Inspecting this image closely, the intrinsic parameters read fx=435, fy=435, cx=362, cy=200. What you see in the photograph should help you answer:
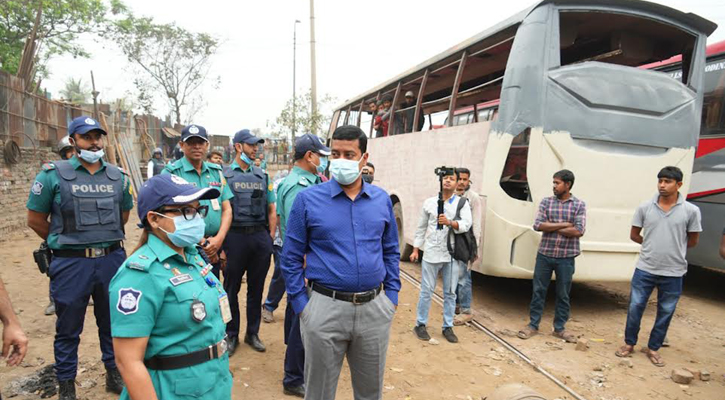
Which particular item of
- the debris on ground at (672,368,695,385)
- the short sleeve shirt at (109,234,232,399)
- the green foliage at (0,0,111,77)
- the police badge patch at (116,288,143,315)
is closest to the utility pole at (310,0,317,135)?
the green foliage at (0,0,111,77)

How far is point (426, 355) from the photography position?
4105 mm

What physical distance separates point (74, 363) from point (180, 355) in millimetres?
1950

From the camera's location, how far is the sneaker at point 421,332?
4.45 meters

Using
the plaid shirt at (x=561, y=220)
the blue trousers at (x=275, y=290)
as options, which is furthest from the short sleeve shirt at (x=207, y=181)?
the plaid shirt at (x=561, y=220)

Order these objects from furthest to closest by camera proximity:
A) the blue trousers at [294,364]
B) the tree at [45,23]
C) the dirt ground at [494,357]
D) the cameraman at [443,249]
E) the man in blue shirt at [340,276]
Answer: the tree at [45,23]
the cameraman at [443,249]
the dirt ground at [494,357]
the blue trousers at [294,364]
the man in blue shirt at [340,276]

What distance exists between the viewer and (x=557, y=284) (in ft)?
14.8

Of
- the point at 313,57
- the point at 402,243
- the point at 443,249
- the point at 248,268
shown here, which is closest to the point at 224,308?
the point at 248,268

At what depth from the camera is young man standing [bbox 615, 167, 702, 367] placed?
390 centimetres

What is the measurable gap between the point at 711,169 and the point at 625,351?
3.45 metres

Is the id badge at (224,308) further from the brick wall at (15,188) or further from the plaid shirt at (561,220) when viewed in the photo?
the brick wall at (15,188)

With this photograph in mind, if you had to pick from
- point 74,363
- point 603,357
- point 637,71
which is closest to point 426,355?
point 603,357

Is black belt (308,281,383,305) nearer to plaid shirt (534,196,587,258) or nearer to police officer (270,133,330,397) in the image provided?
police officer (270,133,330,397)

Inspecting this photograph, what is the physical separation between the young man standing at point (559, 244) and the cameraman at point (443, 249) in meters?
0.78

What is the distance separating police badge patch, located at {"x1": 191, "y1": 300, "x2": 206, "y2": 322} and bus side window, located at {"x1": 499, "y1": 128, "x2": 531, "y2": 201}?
12.6ft
